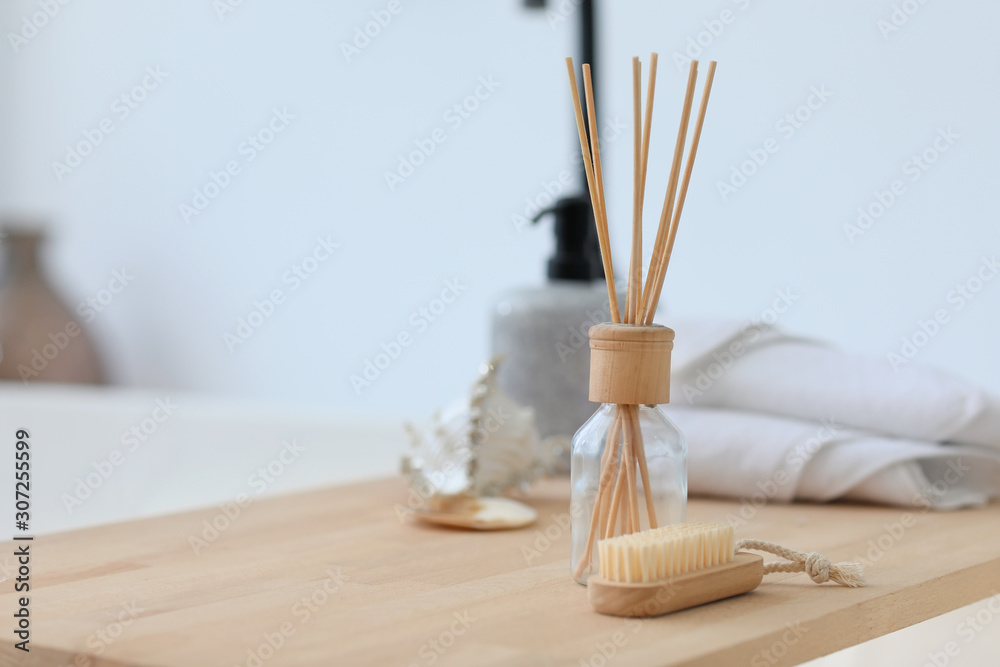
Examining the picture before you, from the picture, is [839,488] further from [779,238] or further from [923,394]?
[779,238]

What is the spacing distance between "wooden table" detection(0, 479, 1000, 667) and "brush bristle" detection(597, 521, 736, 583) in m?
0.02

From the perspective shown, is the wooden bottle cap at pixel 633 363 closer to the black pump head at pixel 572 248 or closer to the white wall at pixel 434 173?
the black pump head at pixel 572 248

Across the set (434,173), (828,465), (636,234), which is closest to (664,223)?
(636,234)

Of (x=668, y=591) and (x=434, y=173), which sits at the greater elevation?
(x=434, y=173)

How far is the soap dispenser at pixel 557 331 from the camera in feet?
2.51

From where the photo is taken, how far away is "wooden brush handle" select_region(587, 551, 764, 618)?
0.41 m

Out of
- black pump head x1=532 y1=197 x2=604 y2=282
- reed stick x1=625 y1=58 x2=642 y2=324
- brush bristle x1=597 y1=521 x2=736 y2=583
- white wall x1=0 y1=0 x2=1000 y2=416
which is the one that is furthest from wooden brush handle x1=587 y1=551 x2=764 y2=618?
white wall x1=0 y1=0 x2=1000 y2=416

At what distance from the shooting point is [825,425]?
0.71 meters

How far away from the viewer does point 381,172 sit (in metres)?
1.41

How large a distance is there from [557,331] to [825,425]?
0.61ft

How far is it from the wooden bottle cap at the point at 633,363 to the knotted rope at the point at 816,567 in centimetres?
9

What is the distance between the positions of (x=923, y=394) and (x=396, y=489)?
0.34 m

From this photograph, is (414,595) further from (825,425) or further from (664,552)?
(825,425)

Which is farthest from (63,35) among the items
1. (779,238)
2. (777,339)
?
(777,339)
